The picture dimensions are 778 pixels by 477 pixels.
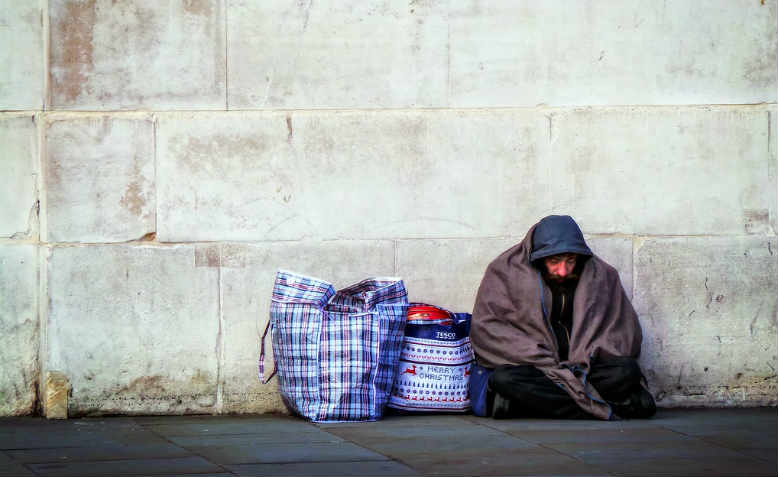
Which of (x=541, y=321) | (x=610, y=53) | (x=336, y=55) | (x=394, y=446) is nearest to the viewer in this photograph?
(x=394, y=446)

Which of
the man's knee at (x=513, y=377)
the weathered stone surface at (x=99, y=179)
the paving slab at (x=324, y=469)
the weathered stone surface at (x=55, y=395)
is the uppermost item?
the weathered stone surface at (x=99, y=179)

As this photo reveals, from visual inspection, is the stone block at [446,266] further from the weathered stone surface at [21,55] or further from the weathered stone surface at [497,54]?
the weathered stone surface at [21,55]

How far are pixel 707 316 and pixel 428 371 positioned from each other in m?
1.69

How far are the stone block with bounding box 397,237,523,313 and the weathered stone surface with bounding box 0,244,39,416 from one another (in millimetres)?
2065

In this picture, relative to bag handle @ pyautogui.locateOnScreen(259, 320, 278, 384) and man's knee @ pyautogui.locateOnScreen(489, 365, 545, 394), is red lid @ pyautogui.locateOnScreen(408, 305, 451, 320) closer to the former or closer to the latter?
man's knee @ pyautogui.locateOnScreen(489, 365, 545, 394)

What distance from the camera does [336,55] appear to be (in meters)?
6.28

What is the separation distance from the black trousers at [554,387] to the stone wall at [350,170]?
1.91 ft

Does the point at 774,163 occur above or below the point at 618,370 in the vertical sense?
above

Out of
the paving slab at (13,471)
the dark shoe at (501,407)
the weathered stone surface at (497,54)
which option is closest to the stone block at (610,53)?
the weathered stone surface at (497,54)

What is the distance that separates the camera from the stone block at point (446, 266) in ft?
20.8

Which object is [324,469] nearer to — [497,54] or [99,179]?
[99,179]

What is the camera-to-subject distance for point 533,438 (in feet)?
17.6

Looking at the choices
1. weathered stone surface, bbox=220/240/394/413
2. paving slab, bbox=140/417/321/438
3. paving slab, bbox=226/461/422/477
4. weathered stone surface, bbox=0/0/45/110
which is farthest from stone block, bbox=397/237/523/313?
weathered stone surface, bbox=0/0/45/110

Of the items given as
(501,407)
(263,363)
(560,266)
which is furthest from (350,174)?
(501,407)
